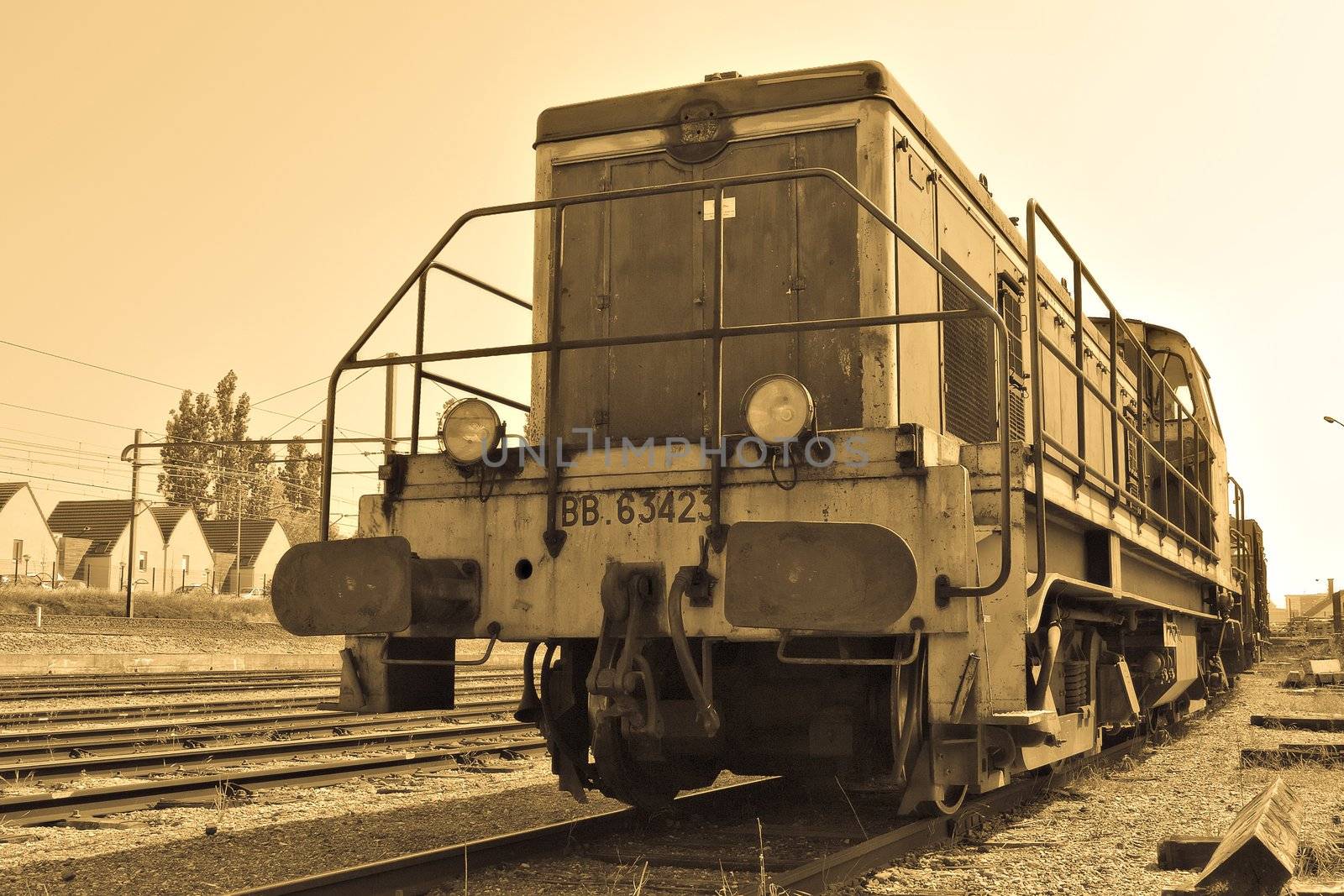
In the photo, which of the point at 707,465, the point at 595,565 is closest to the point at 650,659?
the point at 595,565

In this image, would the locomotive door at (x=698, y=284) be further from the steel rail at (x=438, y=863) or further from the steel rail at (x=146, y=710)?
the steel rail at (x=146, y=710)

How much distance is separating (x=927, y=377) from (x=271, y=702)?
9830 mm

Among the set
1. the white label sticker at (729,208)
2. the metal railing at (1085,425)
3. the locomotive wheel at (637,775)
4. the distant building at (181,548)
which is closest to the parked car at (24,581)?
the distant building at (181,548)

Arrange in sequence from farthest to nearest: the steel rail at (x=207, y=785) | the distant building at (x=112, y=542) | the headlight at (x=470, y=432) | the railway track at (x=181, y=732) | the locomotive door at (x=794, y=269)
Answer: the distant building at (x=112, y=542) < the railway track at (x=181, y=732) < the steel rail at (x=207, y=785) < the locomotive door at (x=794, y=269) < the headlight at (x=470, y=432)

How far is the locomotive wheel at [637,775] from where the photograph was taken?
5.09 meters

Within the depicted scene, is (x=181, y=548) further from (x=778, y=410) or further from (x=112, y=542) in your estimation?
(x=778, y=410)

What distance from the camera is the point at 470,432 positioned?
5047 mm

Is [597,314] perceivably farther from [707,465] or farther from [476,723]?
[476,723]

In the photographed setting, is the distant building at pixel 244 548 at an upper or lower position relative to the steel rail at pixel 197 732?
upper

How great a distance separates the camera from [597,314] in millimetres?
5949

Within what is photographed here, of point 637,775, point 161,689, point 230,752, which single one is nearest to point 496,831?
point 637,775

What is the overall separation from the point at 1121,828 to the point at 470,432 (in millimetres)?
3523

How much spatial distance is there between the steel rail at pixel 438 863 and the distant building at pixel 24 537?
Result: 50.8 m

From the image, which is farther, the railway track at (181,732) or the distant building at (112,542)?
the distant building at (112,542)
